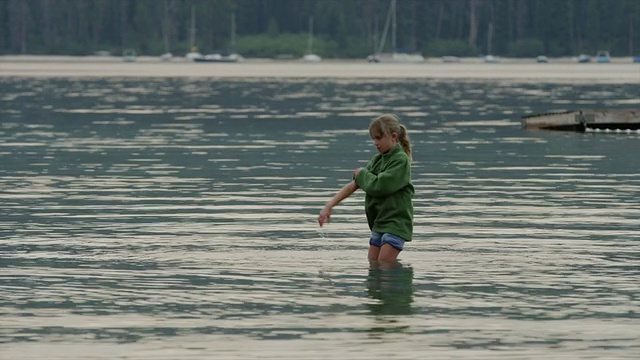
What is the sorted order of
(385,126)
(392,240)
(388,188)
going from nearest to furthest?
(385,126) < (388,188) < (392,240)

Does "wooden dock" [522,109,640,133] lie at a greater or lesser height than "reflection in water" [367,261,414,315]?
lesser

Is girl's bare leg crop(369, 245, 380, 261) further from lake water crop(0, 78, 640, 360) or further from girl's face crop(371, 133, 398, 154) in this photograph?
girl's face crop(371, 133, 398, 154)

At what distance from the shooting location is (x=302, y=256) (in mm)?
16281

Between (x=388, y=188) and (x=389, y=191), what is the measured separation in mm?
42

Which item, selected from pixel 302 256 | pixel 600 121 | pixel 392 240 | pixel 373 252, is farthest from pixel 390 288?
pixel 600 121

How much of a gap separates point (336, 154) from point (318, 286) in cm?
1919

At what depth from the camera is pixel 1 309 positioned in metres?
13.0

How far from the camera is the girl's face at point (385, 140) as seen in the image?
1448 centimetres

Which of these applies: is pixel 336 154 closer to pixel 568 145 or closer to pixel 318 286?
pixel 568 145

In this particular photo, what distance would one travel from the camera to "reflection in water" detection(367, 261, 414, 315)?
13.0 m

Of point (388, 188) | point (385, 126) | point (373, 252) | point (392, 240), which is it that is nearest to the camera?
point (385, 126)

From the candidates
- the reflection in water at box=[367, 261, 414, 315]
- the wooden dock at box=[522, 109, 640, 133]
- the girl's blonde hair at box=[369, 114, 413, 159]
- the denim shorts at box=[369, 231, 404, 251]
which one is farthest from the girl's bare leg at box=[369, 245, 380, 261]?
the wooden dock at box=[522, 109, 640, 133]

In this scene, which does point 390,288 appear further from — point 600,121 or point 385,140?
point 600,121

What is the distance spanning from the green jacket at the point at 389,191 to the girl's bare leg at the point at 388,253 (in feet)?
0.60
